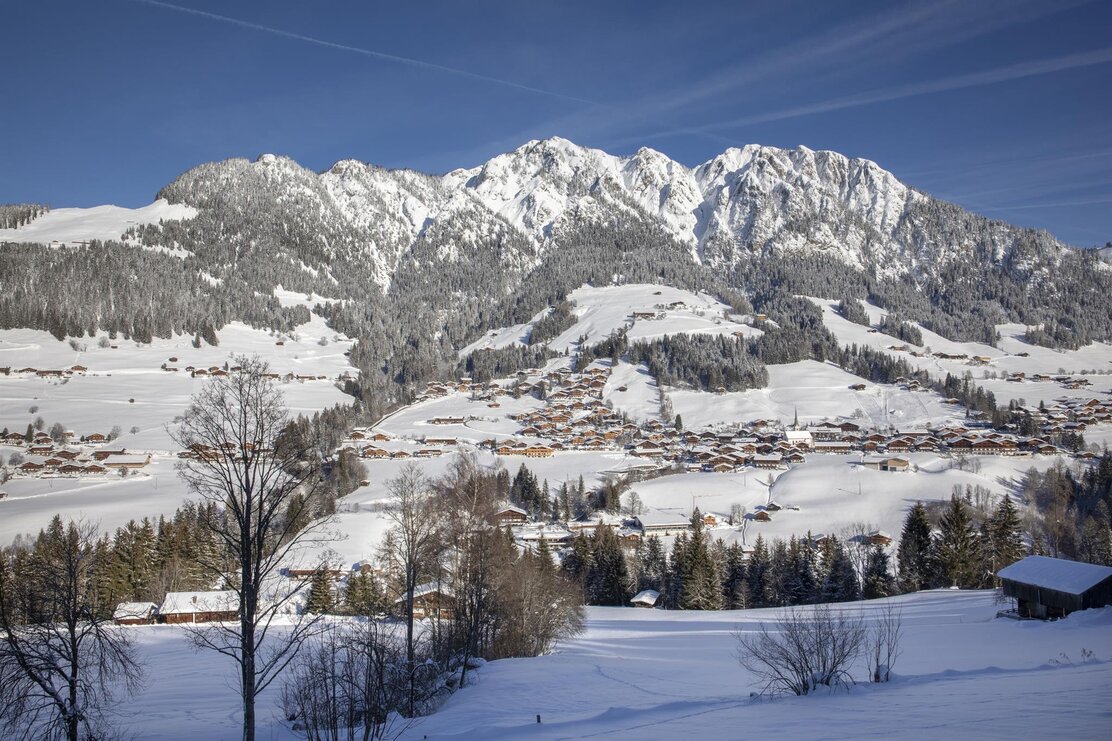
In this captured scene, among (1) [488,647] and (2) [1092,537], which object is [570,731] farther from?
(2) [1092,537]

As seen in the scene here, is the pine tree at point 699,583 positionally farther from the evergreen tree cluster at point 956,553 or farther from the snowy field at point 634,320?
the snowy field at point 634,320

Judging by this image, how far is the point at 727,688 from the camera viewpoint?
14016 mm

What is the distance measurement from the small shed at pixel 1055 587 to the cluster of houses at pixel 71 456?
7112cm

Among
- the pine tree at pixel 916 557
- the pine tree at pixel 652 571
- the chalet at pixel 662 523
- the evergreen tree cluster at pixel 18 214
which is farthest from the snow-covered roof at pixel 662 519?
the evergreen tree cluster at pixel 18 214

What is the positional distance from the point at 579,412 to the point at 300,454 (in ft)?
284

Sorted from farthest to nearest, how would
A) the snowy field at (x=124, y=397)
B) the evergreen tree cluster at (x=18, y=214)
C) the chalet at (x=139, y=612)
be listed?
the evergreen tree cluster at (x=18, y=214)
the snowy field at (x=124, y=397)
the chalet at (x=139, y=612)

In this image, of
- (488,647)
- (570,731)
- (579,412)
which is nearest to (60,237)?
(579,412)

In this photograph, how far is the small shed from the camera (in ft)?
65.3

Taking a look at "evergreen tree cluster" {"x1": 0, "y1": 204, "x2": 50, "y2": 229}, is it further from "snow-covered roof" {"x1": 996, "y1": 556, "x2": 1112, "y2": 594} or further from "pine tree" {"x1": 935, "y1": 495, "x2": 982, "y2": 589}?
"snow-covered roof" {"x1": 996, "y1": 556, "x2": 1112, "y2": 594}

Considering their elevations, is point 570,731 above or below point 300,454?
below

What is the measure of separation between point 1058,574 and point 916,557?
14.8 m

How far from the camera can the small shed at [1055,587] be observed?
19.9 m

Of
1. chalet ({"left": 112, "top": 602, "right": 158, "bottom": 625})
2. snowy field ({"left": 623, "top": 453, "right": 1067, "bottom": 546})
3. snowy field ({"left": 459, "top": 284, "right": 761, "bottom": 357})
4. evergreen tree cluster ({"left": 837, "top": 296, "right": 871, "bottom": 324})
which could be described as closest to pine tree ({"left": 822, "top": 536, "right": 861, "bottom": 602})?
snowy field ({"left": 623, "top": 453, "right": 1067, "bottom": 546})

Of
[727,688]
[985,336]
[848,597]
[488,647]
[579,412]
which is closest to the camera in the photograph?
[727,688]
